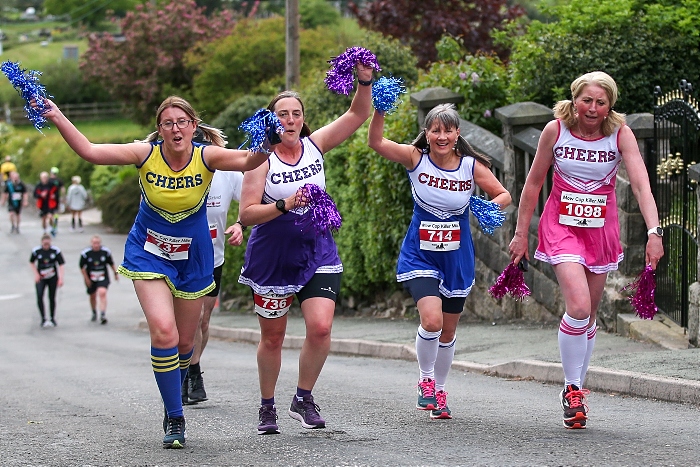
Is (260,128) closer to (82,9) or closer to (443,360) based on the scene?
(443,360)

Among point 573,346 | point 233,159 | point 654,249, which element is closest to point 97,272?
point 233,159

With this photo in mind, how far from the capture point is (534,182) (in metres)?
7.34

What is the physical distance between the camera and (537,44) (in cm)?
1520

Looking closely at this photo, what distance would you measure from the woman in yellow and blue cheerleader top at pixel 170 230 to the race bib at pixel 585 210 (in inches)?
78.9

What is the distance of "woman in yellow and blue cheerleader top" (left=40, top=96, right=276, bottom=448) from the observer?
21.8 feet

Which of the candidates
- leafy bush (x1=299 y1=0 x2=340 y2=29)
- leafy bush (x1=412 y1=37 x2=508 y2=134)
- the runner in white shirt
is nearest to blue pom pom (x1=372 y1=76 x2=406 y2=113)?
the runner in white shirt

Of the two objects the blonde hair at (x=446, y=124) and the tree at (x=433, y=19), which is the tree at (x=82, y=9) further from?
the blonde hair at (x=446, y=124)

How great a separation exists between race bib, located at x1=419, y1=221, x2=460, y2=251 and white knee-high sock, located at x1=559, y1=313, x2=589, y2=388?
883mm

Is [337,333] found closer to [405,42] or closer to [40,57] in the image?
[405,42]

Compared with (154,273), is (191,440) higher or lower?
lower

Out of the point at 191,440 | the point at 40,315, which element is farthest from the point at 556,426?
the point at 40,315

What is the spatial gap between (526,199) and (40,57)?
103 meters

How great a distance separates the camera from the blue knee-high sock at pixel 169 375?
6.65 metres

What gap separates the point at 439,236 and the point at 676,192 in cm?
439
